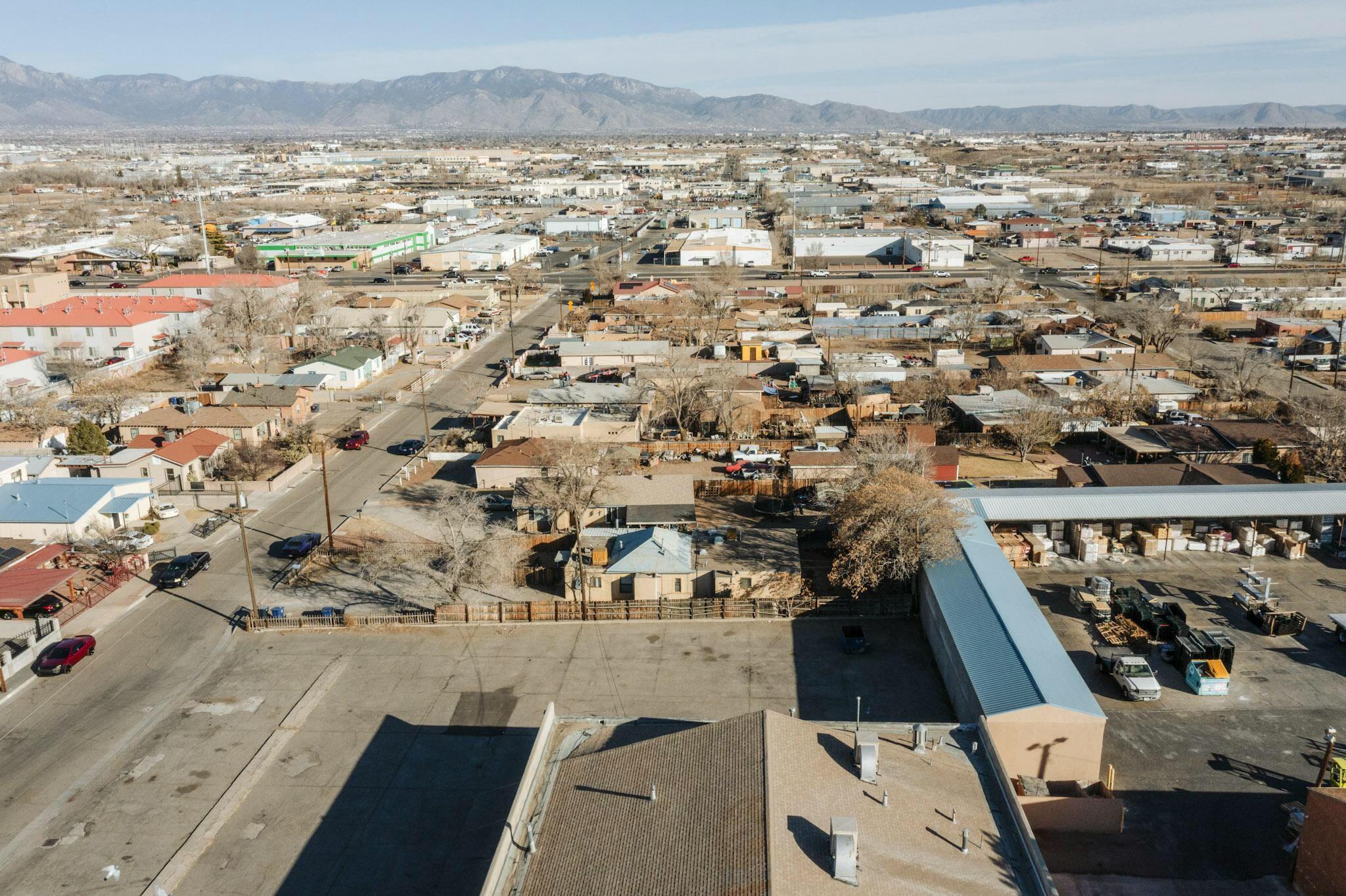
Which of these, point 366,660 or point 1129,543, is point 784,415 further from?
point 366,660

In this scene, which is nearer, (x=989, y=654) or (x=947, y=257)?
(x=989, y=654)

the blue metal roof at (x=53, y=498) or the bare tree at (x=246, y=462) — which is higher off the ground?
the blue metal roof at (x=53, y=498)


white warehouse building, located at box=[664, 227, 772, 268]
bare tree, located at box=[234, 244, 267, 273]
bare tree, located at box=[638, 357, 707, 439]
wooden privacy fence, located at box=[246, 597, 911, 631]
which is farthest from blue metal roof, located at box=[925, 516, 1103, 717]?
bare tree, located at box=[234, 244, 267, 273]

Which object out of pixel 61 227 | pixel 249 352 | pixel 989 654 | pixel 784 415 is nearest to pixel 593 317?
pixel 249 352

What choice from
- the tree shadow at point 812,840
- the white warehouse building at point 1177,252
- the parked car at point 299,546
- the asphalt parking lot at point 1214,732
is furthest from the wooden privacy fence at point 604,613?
the white warehouse building at point 1177,252

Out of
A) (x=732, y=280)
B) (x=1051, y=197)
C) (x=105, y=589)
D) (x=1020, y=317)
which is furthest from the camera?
(x=1051, y=197)

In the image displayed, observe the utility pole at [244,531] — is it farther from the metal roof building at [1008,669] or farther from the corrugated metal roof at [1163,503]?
the corrugated metal roof at [1163,503]

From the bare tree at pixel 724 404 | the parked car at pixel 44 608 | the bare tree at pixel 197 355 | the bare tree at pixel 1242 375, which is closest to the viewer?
the parked car at pixel 44 608

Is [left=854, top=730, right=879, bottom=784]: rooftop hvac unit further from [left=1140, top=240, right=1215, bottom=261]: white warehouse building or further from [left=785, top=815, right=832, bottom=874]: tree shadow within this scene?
[left=1140, top=240, right=1215, bottom=261]: white warehouse building
